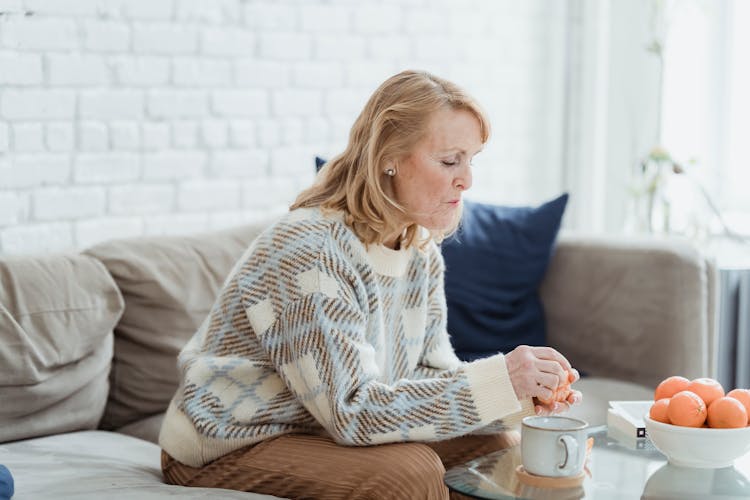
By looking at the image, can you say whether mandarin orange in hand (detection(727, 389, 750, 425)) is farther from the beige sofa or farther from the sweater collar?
the beige sofa

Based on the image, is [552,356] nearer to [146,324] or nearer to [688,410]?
[688,410]

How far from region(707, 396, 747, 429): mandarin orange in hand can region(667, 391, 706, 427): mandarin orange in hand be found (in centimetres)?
2

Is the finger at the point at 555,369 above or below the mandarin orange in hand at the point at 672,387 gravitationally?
above

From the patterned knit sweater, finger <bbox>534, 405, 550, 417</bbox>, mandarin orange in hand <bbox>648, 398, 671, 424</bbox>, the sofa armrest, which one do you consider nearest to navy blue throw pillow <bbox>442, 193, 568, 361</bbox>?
the sofa armrest

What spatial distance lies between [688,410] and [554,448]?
218 millimetres

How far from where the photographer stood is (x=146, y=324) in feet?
7.57

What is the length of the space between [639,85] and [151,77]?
1778 mm

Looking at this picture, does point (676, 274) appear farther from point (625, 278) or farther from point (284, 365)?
point (284, 365)

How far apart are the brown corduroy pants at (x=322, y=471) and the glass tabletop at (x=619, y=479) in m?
0.05

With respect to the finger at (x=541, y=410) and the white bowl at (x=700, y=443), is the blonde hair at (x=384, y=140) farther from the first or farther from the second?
the white bowl at (x=700, y=443)

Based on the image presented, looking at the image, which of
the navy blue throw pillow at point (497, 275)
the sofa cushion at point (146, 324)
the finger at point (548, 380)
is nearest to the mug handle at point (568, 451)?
the finger at point (548, 380)

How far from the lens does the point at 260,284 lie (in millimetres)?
1804

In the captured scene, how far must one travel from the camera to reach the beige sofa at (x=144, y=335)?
2.04m

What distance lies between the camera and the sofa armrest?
2.70 m
